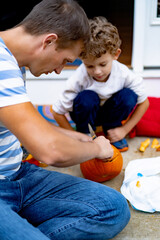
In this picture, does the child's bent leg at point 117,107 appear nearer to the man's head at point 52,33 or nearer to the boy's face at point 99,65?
the boy's face at point 99,65

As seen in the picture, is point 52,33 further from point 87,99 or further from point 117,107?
point 117,107

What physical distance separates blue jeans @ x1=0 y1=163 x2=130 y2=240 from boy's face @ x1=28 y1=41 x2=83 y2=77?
41cm

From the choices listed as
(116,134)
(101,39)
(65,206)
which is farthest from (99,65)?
(65,206)

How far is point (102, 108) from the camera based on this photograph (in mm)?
1688

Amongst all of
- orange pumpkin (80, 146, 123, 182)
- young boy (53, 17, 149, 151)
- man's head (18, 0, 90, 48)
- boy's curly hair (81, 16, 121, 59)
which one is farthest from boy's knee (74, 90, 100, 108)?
man's head (18, 0, 90, 48)

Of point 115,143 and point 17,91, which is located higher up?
point 17,91

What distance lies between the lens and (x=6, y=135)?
1013 millimetres

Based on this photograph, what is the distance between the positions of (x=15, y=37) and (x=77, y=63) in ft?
4.90

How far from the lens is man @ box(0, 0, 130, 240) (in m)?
0.79

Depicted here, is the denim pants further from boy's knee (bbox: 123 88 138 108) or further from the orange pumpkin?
the orange pumpkin

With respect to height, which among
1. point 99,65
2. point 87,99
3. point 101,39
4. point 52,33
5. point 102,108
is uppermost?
point 52,33

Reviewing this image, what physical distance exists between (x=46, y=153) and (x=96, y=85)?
91cm

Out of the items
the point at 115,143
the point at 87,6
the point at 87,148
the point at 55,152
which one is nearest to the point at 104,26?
the point at 115,143

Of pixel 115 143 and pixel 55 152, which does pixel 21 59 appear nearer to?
pixel 55 152
